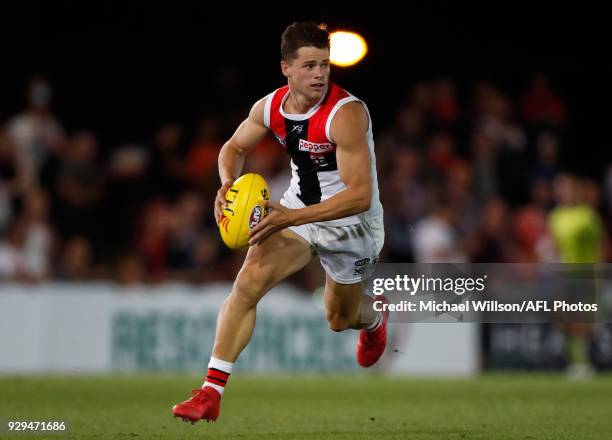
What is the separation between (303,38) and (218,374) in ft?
7.00


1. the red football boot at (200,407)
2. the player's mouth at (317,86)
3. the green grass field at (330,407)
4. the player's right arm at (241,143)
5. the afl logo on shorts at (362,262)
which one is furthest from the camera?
the afl logo on shorts at (362,262)

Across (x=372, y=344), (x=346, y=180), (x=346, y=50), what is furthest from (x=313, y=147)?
(x=346, y=50)

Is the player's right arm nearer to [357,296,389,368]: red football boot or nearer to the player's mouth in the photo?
the player's mouth

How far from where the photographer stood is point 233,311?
286 inches

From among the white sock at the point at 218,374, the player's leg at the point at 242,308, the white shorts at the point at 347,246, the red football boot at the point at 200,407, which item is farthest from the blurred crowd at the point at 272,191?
the red football boot at the point at 200,407

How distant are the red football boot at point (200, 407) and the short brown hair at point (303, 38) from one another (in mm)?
2120

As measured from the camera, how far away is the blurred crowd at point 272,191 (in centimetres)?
1412

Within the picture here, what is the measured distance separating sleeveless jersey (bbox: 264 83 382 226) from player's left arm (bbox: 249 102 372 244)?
0.13 meters

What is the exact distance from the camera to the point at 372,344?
8766mm

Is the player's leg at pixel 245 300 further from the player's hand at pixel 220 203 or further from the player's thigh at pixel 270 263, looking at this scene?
the player's hand at pixel 220 203

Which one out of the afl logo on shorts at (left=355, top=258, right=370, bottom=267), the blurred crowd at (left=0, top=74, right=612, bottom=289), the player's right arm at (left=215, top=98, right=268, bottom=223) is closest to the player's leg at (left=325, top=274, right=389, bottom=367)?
the afl logo on shorts at (left=355, top=258, right=370, bottom=267)

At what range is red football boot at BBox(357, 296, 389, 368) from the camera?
873 centimetres

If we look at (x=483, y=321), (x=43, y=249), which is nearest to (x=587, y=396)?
(x=483, y=321)

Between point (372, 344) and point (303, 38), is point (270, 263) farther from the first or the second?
point (372, 344)
